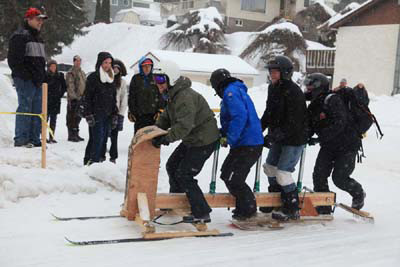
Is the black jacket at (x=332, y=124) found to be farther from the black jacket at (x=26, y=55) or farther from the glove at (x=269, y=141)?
the black jacket at (x=26, y=55)

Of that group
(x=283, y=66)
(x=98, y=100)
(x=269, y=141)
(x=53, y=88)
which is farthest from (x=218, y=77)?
(x=53, y=88)

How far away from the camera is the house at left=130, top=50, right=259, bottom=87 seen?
3331cm

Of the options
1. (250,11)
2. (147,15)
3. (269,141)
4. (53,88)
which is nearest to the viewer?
(269,141)

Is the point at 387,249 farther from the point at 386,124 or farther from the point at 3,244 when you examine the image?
the point at 386,124

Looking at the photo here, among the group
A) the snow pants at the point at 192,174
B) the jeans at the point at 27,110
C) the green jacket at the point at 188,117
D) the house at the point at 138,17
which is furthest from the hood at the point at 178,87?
the house at the point at 138,17

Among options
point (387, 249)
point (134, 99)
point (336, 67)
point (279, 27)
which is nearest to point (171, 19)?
point (279, 27)

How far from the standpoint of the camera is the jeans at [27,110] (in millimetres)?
8508

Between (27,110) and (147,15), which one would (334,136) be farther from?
(147,15)

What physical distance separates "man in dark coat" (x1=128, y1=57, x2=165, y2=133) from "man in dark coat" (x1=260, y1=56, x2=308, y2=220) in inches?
109

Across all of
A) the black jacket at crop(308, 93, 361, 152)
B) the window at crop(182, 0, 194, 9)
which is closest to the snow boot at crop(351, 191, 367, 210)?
the black jacket at crop(308, 93, 361, 152)

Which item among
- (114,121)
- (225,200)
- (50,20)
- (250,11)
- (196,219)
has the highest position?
(250,11)

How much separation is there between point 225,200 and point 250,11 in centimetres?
4776

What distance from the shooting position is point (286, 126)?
240 inches

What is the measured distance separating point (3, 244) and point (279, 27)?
40.2m
